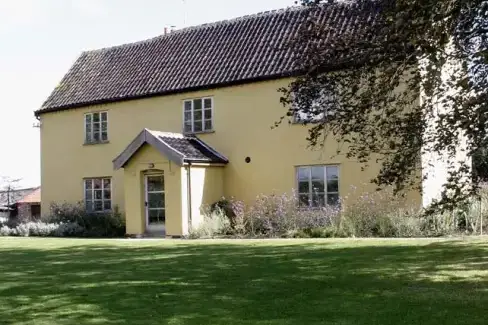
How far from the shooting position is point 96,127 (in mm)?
26688

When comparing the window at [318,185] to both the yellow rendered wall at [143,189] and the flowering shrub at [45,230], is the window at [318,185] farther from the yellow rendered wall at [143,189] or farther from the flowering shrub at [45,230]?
the flowering shrub at [45,230]

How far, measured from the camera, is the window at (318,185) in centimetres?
2112

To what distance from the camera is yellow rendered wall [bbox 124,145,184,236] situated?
2136 centimetres

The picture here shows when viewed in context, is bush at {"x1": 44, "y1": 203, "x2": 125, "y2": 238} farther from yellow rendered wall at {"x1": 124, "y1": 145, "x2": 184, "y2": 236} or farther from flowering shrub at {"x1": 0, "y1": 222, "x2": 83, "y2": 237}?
yellow rendered wall at {"x1": 124, "y1": 145, "x2": 184, "y2": 236}

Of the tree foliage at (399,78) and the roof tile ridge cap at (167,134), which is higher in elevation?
the roof tile ridge cap at (167,134)

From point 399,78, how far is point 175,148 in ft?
42.6

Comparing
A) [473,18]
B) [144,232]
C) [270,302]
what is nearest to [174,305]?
[270,302]

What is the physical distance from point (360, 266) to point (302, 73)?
3.71 metres

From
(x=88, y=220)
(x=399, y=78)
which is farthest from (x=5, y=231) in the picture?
(x=399, y=78)

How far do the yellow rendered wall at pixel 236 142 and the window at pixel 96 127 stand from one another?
263mm

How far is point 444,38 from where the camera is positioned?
8.20m

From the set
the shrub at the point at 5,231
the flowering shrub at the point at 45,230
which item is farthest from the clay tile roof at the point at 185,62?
the shrub at the point at 5,231

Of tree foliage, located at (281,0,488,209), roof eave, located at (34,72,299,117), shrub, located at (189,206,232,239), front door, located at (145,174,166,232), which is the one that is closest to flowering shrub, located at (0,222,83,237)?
front door, located at (145,174,166,232)

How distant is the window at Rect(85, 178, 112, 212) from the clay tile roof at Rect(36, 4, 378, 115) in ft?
10.8
